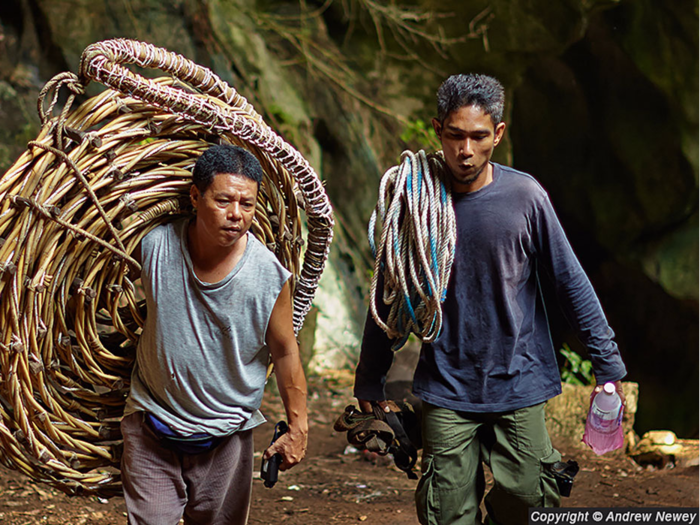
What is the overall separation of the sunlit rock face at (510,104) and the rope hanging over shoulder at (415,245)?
3385mm

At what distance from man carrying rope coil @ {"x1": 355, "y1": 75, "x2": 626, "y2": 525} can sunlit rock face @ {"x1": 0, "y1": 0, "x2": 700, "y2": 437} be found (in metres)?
3.39

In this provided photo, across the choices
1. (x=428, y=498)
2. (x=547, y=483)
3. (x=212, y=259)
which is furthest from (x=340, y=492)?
(x=212, y=259)

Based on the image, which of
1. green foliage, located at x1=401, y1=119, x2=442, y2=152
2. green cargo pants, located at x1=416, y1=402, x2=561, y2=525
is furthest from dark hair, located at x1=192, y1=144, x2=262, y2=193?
green foliage, located at x1=401, y1=119, x2=442, y2=152

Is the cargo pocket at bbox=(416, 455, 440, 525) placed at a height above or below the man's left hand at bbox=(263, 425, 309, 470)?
below

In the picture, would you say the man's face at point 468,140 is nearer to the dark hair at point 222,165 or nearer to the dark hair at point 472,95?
the dark hair at point 472,95

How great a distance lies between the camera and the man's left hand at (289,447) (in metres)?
2.29

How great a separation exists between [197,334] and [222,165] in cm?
50

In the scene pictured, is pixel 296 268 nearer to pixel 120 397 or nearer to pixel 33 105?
pixel 120 397

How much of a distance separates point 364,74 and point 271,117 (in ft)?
4.76

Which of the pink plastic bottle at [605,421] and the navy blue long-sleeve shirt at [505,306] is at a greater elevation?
the navy blue long-sleeve shirt at [505,306]

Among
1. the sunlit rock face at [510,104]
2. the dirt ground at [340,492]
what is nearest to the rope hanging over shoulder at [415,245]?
the dirt ground at [340,492]

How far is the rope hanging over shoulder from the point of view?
91.8 inches

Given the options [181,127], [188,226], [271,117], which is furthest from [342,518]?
[271,117]

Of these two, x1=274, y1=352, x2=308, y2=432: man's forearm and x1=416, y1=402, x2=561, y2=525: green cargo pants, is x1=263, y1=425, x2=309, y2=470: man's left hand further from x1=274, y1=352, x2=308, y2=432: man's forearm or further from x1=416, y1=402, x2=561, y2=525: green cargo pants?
x1=416, y1=402, x2=561, y2=525: green cargo pants
